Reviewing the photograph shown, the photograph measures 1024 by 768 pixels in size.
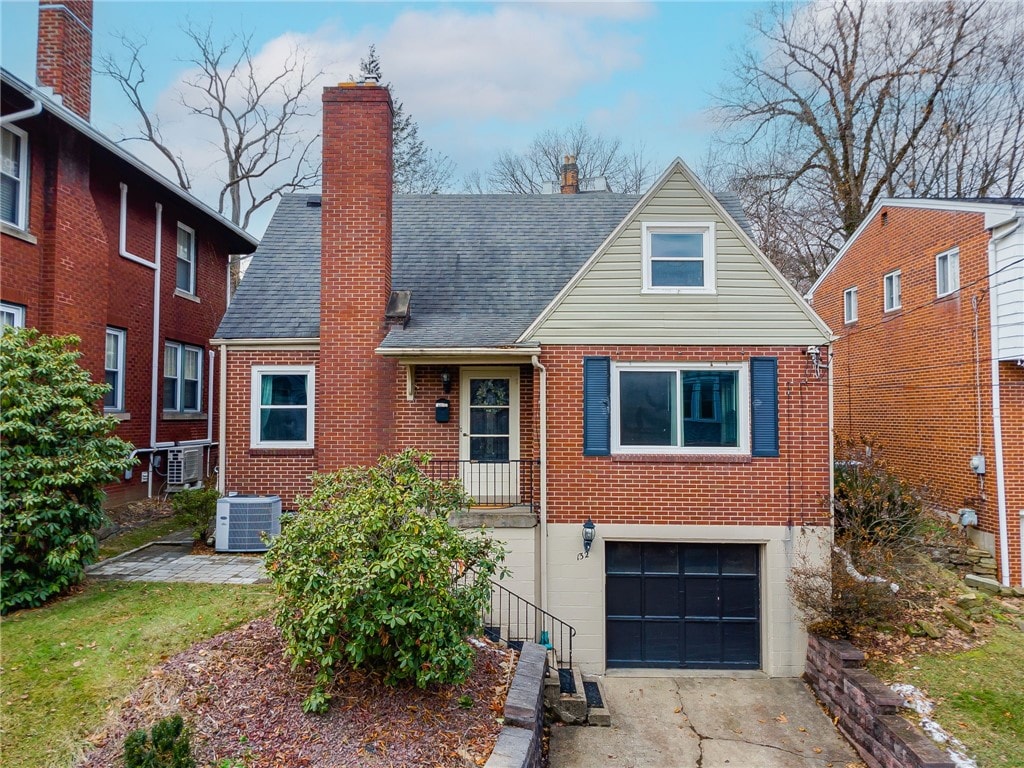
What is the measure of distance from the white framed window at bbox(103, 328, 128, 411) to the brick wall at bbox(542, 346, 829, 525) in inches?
355

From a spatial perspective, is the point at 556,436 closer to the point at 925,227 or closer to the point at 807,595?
the point at 807,595

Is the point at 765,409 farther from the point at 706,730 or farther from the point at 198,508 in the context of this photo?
the point at 198,508

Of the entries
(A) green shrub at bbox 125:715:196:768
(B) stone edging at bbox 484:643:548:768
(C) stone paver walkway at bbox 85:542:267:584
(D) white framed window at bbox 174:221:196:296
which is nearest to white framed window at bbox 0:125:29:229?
(D) white framed window at bbox 174:221:196:296

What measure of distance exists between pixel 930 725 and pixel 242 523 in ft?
29.3

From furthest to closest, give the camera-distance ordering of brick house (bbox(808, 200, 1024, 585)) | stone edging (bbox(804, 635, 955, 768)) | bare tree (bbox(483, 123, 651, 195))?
bare tree (bbox(483, 123, 651, 195)) < brick house (bbox(808, 200, 1024, 585)) < stone edging (bbox(804, 635, 955, 768))

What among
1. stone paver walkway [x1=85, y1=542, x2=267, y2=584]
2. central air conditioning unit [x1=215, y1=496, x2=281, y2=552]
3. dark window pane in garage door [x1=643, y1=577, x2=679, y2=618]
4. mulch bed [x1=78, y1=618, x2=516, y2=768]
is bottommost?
dark window pane in garage door [x1=643, y1=577, x2=679, y2=618]

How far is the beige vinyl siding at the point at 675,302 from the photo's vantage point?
826 centimetres

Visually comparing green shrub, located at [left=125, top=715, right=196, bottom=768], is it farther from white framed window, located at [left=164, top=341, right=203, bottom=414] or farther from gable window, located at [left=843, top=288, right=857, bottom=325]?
gable window, located at [left=843, top=288, right=857, bottom=325]

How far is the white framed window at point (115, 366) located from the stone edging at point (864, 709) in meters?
12.9

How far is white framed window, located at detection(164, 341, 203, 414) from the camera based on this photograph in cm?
1326

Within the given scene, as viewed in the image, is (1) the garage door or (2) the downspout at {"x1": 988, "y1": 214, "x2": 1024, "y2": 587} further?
(2) the downspout at {"x1": 988, "y1": 214, "x2": 1024, "y2": 587}

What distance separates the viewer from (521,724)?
488cm

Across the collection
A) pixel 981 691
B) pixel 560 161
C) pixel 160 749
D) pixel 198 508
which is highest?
pixel 560 161

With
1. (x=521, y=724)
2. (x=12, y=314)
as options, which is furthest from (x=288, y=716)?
(x=12, y=314)
